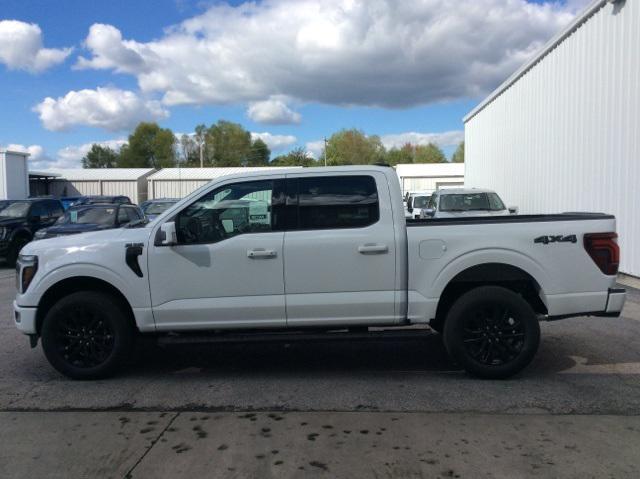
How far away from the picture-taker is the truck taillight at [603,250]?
538 cm

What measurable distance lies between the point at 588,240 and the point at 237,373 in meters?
3.61

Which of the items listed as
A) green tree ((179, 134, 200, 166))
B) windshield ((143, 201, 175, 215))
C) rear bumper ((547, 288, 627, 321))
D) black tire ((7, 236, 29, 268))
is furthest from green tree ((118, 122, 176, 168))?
rear bumper ((547, 288, 627, 321))

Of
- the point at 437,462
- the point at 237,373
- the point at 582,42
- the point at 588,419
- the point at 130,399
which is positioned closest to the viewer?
the point at 437,462

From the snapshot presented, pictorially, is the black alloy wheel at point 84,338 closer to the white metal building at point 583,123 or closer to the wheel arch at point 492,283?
the wheel arch at point 492,283

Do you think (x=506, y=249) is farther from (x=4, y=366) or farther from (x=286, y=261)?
(x=4, y=366)

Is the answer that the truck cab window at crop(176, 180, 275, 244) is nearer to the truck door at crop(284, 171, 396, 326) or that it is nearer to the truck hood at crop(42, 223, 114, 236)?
the truck door at crop(284, 171, 396, 326)

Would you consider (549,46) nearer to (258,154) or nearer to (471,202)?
(471,202)

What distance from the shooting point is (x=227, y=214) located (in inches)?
217

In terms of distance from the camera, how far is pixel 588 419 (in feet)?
15.0

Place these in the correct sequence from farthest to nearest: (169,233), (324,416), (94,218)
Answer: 1. (94,218)
2. (169,233)
3. (324,416)

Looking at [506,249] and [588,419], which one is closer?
[588,419]

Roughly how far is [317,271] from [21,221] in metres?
14.3

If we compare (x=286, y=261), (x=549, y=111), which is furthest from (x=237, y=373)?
(x=549, y=111)

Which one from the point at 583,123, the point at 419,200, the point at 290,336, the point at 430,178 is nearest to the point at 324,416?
the point at 290,336
